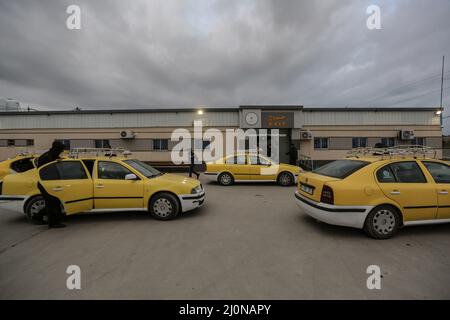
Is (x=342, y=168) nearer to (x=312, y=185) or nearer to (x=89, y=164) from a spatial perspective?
(x=312, y=185)

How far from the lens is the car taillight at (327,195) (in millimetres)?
3590

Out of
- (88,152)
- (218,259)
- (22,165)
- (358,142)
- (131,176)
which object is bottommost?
(218,259)

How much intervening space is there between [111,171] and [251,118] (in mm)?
12144

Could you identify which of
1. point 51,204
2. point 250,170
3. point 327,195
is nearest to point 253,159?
point 250,170

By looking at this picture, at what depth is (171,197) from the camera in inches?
185

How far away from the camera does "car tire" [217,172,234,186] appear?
9305 mm

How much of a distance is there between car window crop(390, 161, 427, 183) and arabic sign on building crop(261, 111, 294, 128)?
11.8m

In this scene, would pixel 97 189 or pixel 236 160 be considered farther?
pixel 236 160

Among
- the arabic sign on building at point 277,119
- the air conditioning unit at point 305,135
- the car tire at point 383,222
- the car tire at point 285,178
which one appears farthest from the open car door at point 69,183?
the air conditioning unit at point 305,135

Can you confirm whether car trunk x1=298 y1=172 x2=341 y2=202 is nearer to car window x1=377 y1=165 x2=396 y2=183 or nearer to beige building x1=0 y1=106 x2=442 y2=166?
car window x1=377 y1=165 x2=396 y2=183

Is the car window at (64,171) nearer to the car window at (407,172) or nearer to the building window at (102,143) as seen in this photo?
the car window at (407,172)

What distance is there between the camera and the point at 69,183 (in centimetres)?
437
